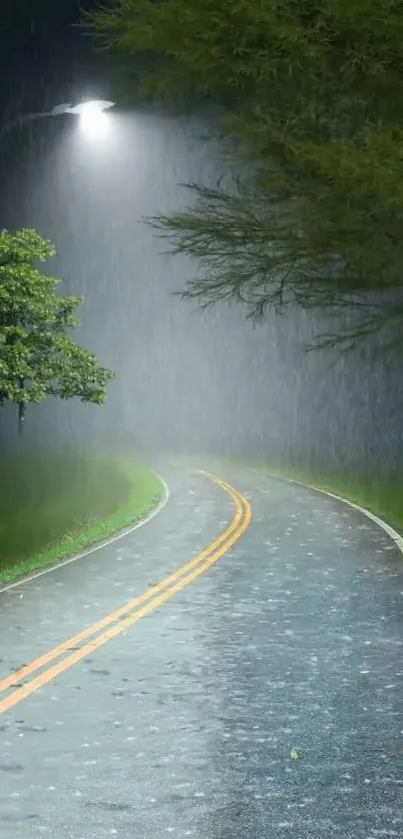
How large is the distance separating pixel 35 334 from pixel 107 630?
19242mm

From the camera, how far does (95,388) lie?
31641mm

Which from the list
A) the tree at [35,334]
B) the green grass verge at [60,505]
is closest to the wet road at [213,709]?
the green grass verge at [60,505]

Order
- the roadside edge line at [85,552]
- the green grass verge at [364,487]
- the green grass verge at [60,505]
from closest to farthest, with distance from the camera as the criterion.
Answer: the roadside edge line at [85,552] < the green grass verge at [60,505] < the green grass verge at [364,487]

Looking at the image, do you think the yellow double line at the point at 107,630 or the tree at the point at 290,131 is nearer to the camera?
the yellow double line at the point at 107,630

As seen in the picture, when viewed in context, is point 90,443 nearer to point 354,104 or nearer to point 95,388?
point 95,388

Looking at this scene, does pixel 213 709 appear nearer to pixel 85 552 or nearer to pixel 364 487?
pixel 85 552

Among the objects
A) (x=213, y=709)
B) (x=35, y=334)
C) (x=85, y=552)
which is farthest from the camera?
(x=35, y=334)

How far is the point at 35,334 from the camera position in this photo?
3033cm

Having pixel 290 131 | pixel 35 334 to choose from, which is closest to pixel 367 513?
pixel 35 334

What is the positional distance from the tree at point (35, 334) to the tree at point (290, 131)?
8.56 metres

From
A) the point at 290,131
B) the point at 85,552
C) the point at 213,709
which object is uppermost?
the point at 290,131

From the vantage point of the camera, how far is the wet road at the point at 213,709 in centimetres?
616

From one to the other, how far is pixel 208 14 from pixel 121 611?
6.95 metres

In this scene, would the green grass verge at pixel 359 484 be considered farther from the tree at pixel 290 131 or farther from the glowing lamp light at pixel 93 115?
the glowing lamp light at pixel 93 115
